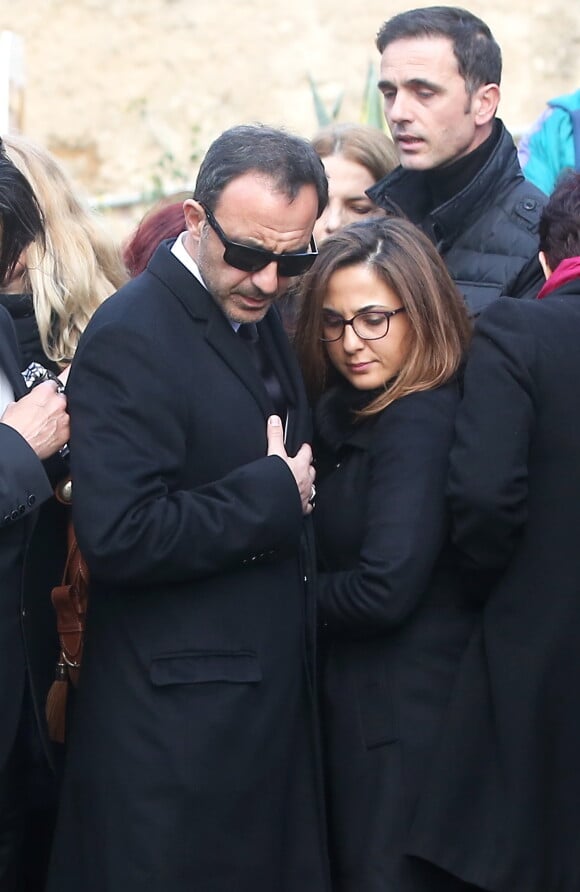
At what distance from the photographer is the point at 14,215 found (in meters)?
2.88

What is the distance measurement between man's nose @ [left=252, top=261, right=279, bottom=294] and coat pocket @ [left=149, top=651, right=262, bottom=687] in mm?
738

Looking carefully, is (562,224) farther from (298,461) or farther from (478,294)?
(298,461)

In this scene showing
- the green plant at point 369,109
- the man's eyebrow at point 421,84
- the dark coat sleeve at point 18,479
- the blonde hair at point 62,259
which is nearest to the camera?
the dark coat sleeve at point 18,479

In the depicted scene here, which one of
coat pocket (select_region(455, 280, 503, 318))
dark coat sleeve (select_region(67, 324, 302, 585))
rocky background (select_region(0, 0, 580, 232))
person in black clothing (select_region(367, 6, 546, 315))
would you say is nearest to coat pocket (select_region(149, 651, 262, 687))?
dark coat sleeve (select_region(67, 324, 302, 585))

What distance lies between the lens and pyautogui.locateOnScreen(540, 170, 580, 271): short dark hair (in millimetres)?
2965

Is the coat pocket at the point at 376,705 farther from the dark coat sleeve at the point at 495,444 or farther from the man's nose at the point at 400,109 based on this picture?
the man's nose at the point at 400,109

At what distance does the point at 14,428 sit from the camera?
2.78 m

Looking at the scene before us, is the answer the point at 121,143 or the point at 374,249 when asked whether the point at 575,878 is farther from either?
the point at 121,143

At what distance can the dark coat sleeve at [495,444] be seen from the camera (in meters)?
2.77

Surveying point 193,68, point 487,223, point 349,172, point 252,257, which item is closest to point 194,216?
point 252,257

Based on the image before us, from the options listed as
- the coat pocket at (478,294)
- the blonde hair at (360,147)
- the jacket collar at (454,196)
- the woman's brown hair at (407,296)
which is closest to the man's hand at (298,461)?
the woman's brown hair at (407,296)

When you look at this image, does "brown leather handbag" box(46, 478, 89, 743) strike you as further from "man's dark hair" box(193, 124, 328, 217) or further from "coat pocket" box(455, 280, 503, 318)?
"coat pocket" box(455, 280, 503, 318)

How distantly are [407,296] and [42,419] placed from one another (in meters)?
0.84

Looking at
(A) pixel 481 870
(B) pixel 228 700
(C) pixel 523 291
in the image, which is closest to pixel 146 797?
(B) pixel 228 700
